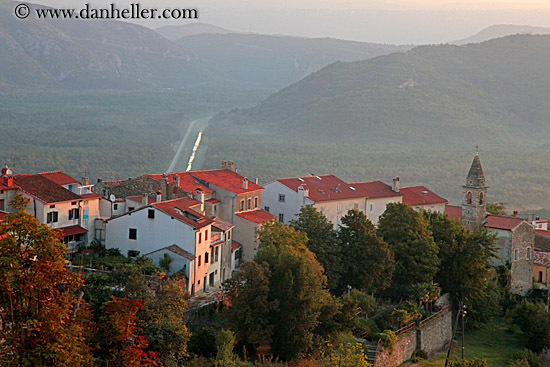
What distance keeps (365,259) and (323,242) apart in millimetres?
3182

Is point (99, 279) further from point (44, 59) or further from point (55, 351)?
point (44, 59)

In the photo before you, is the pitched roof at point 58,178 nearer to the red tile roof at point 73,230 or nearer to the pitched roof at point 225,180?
the red tile roof at point 73,230

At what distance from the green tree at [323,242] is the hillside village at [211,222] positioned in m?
0.29

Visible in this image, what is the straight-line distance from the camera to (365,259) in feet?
158

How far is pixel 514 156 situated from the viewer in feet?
589

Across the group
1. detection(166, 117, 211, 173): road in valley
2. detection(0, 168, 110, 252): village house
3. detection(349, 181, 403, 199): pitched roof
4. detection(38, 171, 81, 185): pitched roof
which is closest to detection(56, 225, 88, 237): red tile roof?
detection(0, 168, 110, 252): village house

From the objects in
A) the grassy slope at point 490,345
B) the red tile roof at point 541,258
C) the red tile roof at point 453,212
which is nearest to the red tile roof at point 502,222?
the red tile roof at point 541,258

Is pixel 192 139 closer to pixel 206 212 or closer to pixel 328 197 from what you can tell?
pixel 328 197

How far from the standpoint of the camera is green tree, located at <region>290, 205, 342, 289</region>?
46781 millimetres

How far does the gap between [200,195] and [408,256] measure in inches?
629

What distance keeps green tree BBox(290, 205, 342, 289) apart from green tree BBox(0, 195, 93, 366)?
29820mm

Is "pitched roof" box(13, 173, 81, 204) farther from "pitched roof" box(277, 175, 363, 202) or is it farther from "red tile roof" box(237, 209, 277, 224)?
"pitched roof" box(277, 175, 363, 202)

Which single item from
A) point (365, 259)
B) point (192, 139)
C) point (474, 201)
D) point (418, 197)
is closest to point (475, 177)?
point (474, 201)

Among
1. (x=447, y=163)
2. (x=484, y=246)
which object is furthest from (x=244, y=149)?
(x=484, y=246)
